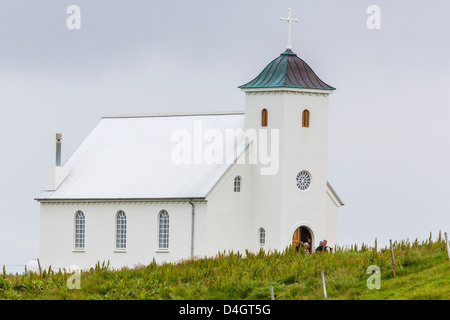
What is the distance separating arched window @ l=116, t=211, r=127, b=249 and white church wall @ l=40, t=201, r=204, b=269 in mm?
201

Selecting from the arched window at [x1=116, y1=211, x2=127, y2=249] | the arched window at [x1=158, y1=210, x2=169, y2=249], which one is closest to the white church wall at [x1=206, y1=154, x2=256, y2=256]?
the arched window at [x1=158, y1=210, x2=169, y2=249]

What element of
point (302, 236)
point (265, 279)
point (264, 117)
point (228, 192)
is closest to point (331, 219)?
point (302, 236)

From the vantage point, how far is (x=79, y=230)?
79.2 m

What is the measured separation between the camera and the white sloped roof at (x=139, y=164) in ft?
248

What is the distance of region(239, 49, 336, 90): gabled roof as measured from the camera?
74.2 meters

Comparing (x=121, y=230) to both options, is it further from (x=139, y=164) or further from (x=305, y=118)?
(x=305, y=118)

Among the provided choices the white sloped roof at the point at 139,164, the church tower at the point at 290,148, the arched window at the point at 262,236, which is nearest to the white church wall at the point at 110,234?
the white sloped roof at the point at 139,164

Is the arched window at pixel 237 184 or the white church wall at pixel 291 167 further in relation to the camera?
the arched window at pixel 237 184

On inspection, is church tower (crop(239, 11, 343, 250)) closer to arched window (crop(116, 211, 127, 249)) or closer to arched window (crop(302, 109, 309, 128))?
arched window (crop(302, 109, 309, 128))

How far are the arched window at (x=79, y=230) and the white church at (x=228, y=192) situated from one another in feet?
0.16

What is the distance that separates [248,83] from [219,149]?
339 centimetres

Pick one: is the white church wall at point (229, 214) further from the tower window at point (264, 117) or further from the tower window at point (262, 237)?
the tower window at point (264, 117)
